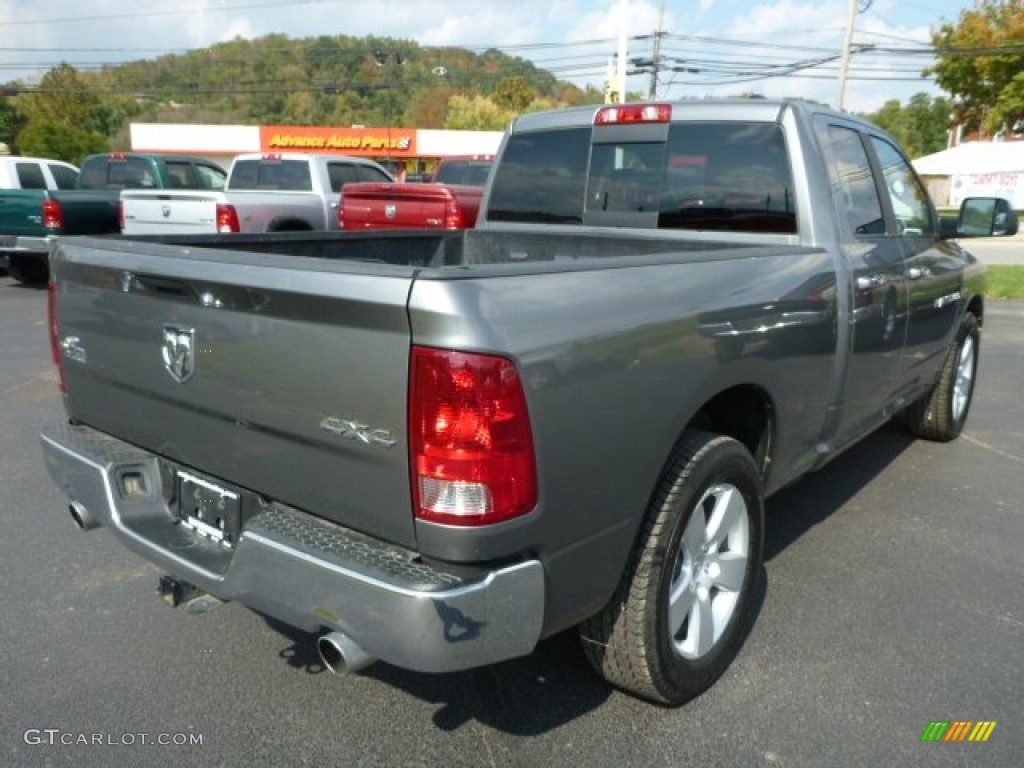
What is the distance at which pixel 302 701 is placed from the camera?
2.67 meters

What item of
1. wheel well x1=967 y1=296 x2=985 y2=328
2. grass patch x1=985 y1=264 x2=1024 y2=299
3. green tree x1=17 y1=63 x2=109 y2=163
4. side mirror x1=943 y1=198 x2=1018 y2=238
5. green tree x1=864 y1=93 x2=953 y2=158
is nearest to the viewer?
side mirror x1=943 y1=198 x2=1018 y2=238

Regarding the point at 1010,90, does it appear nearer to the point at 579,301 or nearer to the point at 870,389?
the point at 870,389

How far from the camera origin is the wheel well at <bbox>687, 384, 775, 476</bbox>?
9.46ft

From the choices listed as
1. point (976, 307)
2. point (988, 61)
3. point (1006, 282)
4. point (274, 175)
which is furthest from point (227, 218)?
point (988, 61)

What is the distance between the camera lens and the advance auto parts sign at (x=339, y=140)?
→ 49938 millimetres

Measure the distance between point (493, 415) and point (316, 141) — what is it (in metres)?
51.4

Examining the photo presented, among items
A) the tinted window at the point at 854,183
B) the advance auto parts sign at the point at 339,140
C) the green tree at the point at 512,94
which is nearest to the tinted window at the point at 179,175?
the tinted window at the point at 854,183

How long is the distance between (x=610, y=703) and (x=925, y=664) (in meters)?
1.16

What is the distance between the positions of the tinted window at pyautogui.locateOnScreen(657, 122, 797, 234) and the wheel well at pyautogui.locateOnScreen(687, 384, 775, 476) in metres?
0.87

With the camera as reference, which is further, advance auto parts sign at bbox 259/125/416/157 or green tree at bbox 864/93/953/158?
green tree at bbox 864/93/953/158

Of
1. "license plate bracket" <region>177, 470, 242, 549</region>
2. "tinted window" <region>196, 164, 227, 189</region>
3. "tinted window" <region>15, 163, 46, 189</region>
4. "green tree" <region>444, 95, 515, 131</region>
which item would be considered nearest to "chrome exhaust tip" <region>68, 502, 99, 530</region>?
"license plate bracket" <region>177, 470, 242, 549</region>

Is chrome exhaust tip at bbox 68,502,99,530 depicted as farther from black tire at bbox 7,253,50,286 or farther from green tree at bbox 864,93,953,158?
green tree at bbox 864,93,953,158

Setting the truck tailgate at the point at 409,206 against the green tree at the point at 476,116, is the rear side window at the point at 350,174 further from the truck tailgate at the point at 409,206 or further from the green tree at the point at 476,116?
the green tree at the point at 476,116

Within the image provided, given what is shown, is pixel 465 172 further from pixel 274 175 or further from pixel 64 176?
pixel 64 176
